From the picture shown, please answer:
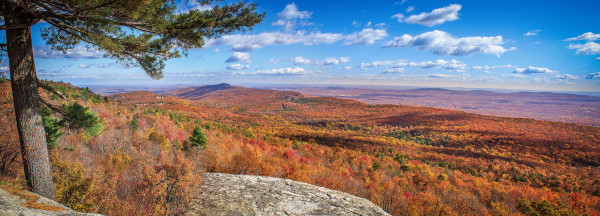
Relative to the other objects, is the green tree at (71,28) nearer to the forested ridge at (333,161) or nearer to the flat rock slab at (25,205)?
the forested ridge at (333,161)

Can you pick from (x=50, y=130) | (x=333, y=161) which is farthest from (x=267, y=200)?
(x=333, y=161)

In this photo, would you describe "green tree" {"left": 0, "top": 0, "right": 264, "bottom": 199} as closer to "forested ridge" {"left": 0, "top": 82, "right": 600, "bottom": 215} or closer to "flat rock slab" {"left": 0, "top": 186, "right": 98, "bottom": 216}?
"forested ridge" {"left": 0, "top": 82, "right": 600, "bottom": 215}

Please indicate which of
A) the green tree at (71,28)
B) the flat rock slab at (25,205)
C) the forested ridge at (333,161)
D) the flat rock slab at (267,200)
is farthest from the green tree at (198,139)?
the flat rock slab at (25,205)

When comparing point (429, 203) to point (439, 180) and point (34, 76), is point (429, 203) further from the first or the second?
point (439, 180)

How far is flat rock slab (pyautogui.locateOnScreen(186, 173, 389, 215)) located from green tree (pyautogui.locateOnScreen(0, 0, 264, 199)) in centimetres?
327

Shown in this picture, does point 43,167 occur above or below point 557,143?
above

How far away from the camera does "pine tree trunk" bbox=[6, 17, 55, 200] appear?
4.36 m

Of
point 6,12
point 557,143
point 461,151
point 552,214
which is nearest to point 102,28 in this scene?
point 6,12

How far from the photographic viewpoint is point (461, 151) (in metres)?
57.9

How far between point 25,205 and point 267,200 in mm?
4210

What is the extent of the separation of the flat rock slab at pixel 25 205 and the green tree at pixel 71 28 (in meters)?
2.06

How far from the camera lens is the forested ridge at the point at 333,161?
215 inches

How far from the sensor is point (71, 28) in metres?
4.66

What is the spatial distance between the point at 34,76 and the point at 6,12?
4.13 ft
